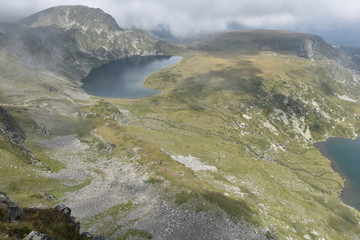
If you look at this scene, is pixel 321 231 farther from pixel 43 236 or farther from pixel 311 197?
pixel 43 236

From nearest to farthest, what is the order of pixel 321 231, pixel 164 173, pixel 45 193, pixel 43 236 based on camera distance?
pixel 43 236
pixel 45 193
pixel 164 173
pixel 321 231

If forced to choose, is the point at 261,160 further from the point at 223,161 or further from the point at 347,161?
the point at 347,161

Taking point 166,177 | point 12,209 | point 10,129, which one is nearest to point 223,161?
point 166,177

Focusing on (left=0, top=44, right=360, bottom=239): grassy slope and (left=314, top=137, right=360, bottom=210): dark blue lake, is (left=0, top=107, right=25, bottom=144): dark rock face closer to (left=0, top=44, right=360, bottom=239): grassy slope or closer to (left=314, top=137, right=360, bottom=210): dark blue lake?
(left=0, top=44, right=360, bottom=239): grassy slope

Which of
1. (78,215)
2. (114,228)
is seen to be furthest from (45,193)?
(114,228)

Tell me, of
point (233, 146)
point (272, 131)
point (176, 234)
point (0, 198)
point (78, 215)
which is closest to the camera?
point (0, 198)

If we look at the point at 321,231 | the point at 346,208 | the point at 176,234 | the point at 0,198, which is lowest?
the point at 346,208

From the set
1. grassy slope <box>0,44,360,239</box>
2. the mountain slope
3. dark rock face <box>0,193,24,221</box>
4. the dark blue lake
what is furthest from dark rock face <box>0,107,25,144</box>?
the dark blue lake
